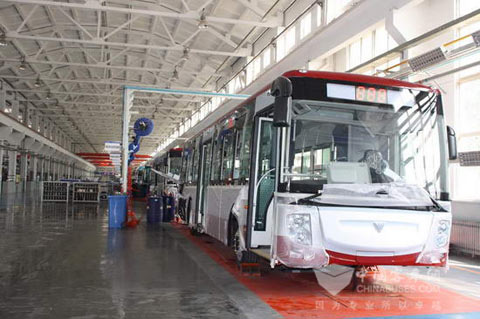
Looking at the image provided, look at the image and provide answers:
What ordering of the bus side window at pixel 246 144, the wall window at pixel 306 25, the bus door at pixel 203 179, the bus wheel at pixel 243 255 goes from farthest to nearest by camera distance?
the wall window at pixel 306 25 → the bus door at pixel 203 179 → the bus wheel at pixel 243 255 → the bus side window at pixel 246 144

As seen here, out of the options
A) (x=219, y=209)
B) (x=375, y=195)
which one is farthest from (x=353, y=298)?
(x=219, y=209)

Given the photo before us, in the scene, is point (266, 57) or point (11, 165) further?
point (11, 165)

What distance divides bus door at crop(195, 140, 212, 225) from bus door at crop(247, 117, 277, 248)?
12.7ft

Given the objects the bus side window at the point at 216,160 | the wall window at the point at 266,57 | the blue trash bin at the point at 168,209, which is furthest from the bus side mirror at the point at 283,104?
the wall window at the point at 266,57

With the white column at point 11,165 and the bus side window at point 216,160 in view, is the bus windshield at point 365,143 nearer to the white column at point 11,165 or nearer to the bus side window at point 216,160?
the bus side window at point 216,160

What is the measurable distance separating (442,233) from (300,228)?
1.84 meters

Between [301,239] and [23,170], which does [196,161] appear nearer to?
[301,239]

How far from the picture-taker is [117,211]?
14.1 metres

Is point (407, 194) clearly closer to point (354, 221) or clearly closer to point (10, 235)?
point (354, 221)

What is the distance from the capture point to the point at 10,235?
11766 millimetres

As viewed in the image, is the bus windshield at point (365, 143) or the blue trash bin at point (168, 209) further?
the blue trash bin at point (168, 209)

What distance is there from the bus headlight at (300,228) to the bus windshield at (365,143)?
1.40ft

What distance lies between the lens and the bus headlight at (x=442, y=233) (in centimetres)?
572

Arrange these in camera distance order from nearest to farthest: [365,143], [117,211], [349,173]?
1. [349,173]
2. [365,143]
3. [117,211]
